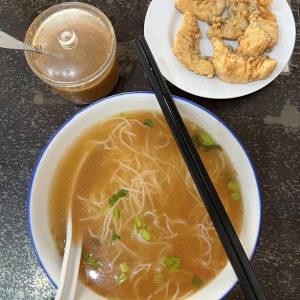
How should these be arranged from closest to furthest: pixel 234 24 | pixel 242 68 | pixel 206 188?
pixel 206 188 < pixel 242 68 < pixel 234 24

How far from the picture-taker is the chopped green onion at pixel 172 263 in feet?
4.86

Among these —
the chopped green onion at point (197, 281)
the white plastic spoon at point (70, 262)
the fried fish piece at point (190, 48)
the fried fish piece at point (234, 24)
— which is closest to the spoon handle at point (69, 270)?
the white plastic spoon at point (70, 262)

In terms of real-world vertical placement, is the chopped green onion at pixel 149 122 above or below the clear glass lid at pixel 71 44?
below

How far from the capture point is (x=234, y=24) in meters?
1.75

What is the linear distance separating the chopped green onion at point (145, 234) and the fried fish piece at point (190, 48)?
0.72 m

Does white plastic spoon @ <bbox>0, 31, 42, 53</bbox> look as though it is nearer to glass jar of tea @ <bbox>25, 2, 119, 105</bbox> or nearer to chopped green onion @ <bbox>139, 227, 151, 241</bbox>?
glass jar of tea @ <bbox>25, 2, 119, 105</bbox>

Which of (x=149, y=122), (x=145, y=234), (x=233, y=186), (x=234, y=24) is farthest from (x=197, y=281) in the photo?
(x=234, y=24)

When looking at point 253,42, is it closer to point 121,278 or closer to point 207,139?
point 207,139

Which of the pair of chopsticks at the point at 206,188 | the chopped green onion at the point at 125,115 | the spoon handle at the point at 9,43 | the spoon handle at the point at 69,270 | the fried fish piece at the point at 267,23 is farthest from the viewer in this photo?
the fried fish piece at the point at 267,23

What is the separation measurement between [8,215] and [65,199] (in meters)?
0.33

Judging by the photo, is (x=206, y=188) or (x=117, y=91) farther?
(x=117, y=91)

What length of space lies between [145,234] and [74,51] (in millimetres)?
791

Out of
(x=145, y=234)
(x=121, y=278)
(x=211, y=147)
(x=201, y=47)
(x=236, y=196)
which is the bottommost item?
(x=121, y=278)

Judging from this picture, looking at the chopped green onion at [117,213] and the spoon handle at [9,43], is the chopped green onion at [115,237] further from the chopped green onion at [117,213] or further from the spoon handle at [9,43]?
the spoon handle at [9,43]
